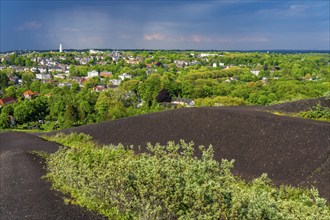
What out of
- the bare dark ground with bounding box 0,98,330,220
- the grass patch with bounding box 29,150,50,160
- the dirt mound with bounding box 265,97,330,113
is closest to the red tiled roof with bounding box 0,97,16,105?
the bare dark ground with bounding box 0,98,330,220

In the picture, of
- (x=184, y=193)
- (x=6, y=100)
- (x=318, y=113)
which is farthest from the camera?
(x=6, y=100)

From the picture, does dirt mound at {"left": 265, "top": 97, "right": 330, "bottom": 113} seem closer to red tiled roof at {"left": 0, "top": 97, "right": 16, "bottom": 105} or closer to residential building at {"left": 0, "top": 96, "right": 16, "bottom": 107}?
residential building at {"left": 0, "top": 96, "right": 16, "bottom": 107}

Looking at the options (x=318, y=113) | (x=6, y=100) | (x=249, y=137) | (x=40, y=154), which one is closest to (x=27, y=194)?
(x=40, y=154)

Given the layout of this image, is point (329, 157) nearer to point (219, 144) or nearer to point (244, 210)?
point (219, 144)

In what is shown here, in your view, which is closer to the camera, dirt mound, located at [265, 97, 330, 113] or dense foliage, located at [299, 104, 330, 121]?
dense foliage, located at [299, 104, 330, 121]

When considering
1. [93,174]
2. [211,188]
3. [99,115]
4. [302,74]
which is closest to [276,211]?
[211,188]

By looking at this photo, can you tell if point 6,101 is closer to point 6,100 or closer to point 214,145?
point 6,100
